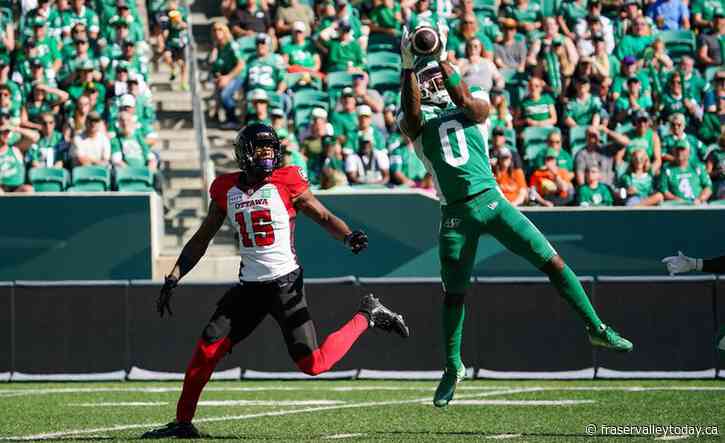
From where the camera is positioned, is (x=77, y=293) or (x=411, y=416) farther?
(x=77, y=293)

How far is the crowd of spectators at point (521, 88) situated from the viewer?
17.1 meters

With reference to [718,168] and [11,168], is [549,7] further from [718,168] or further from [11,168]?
[11,168]

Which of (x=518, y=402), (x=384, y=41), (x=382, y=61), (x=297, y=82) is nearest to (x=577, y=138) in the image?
(x=382, y=61)

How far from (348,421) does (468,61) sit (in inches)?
359

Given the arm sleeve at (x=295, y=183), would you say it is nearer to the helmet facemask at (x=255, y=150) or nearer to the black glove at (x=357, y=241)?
the helmet facemask at (x=255, y=150)

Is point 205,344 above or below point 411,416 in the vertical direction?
above

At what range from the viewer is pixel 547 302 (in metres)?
13.9

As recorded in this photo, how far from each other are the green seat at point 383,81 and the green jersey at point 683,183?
3758 mm

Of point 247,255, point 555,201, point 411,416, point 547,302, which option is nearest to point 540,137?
point 555,201

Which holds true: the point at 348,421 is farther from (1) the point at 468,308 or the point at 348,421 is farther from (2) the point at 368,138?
(2) the point at 368,138

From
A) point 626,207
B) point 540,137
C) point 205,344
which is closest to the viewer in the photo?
point 205,344

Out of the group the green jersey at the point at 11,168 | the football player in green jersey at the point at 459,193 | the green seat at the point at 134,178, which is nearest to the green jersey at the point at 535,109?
the green seat at the point at 134,178

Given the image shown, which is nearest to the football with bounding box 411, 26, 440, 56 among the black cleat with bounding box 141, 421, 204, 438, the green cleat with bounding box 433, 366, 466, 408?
the green cleat with bounding box 433, 366, 466, 408

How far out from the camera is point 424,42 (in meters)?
9.05
